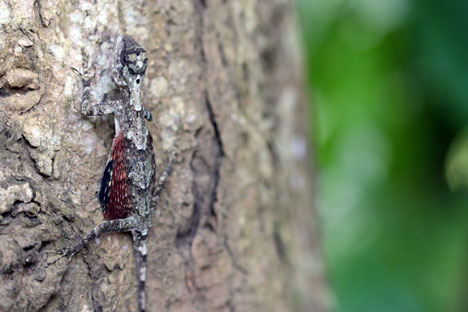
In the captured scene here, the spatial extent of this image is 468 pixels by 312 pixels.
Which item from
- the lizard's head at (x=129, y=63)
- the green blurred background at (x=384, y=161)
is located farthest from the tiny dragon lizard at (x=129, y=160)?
the green blurred background at (x=384, y=161)

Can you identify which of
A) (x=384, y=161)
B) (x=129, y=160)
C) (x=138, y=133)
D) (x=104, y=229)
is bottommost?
(x=104, y=229)

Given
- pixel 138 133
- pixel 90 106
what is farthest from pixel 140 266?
pixel 90 106

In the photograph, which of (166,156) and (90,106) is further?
(166,156)

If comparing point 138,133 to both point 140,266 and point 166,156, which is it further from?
point 140,266

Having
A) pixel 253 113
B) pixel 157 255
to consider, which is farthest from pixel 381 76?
pixel 157 255

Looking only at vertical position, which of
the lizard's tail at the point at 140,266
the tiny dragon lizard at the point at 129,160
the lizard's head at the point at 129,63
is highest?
the lizard's head at the point at 129,63

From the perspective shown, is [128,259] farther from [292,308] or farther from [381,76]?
[381,76]

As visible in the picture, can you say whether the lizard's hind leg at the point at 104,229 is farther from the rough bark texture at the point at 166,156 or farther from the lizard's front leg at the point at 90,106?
the lizard's front leg at the point at 90,106
